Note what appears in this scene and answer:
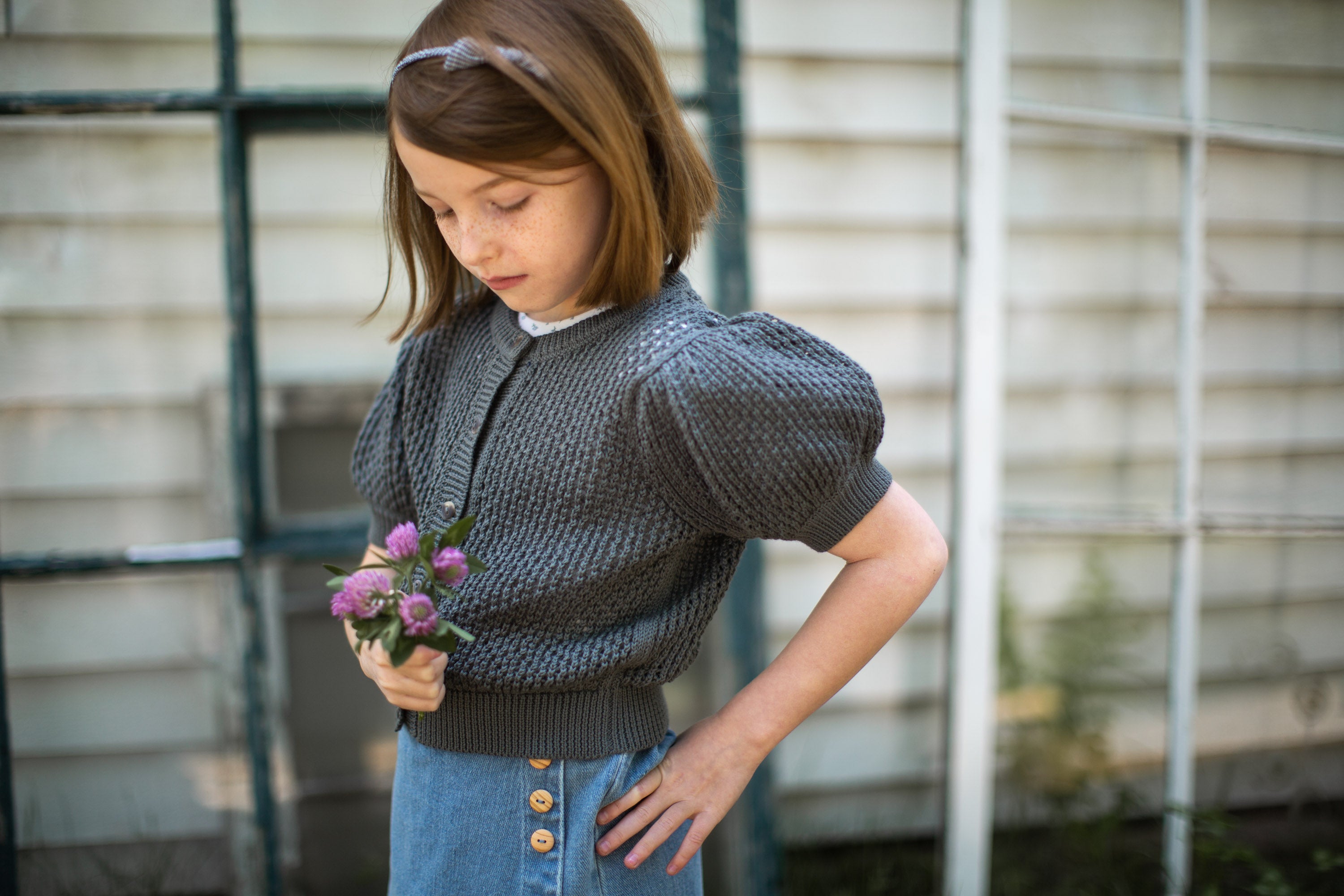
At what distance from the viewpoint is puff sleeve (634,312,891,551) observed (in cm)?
79

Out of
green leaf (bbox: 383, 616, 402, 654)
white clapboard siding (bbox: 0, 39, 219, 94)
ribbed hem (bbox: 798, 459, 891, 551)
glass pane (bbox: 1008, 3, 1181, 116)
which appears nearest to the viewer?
green leaf (bbox: 383, 616, 402, 654)

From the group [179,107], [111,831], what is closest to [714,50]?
[179,107]

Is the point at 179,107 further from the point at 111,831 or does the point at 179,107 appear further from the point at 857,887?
the point at 857,887

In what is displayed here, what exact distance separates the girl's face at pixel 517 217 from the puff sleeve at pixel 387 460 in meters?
0.25

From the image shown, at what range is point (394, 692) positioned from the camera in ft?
2.74

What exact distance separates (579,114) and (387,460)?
464mm

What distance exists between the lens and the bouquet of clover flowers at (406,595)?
714 millimetres

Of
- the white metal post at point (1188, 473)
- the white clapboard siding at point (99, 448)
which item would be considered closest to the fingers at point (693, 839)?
the white clapboard siding at point (99, 448)

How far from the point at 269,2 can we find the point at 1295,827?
107 inches

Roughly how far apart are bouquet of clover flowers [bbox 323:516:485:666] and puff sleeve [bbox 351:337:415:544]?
25 centimetres

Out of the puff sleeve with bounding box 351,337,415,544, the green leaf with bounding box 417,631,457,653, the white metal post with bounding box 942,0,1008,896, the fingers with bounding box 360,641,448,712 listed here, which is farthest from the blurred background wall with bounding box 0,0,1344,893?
the green leaf with bounding box 417,631,457,653

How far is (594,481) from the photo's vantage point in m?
0.84

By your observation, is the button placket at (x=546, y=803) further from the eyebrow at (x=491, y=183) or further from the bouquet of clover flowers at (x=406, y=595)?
the eyebrow at (x=491, y=183)

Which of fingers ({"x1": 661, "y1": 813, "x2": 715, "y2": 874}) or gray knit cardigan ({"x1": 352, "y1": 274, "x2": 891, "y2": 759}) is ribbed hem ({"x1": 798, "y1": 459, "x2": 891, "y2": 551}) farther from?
fingers ({"x1": 661, "y1": 813, "x2": 715, "y2": 874})
